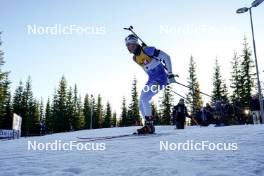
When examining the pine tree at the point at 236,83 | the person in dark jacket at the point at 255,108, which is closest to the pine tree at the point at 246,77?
the pine tree at the point at 236,83

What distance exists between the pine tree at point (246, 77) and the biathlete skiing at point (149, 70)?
38474mm

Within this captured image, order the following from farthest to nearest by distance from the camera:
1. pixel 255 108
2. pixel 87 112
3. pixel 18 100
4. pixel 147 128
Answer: pixel 87 112 → pixel 18 100 → pixel 255 108 → pixel 147 128

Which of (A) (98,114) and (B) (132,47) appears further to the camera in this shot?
(A) (98,114)

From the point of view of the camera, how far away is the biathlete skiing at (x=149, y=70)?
337 inches

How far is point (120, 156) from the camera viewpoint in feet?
15.5

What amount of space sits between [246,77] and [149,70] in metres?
41.1

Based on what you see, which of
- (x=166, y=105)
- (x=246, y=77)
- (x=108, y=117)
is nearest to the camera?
(x=246, y=77)

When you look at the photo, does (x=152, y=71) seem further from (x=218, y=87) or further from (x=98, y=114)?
(x=98, y=114)

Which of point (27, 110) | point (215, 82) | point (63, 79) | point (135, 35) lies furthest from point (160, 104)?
point (135, 35)

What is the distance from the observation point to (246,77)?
46.4 meters

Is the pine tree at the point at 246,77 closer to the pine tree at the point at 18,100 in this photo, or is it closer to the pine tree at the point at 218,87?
the pine tree at the point at 218,87

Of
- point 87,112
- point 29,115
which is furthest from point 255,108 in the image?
point 87,112

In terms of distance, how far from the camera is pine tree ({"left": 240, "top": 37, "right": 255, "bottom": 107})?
44900 millimetres

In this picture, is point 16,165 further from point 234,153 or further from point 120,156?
point 234,153
